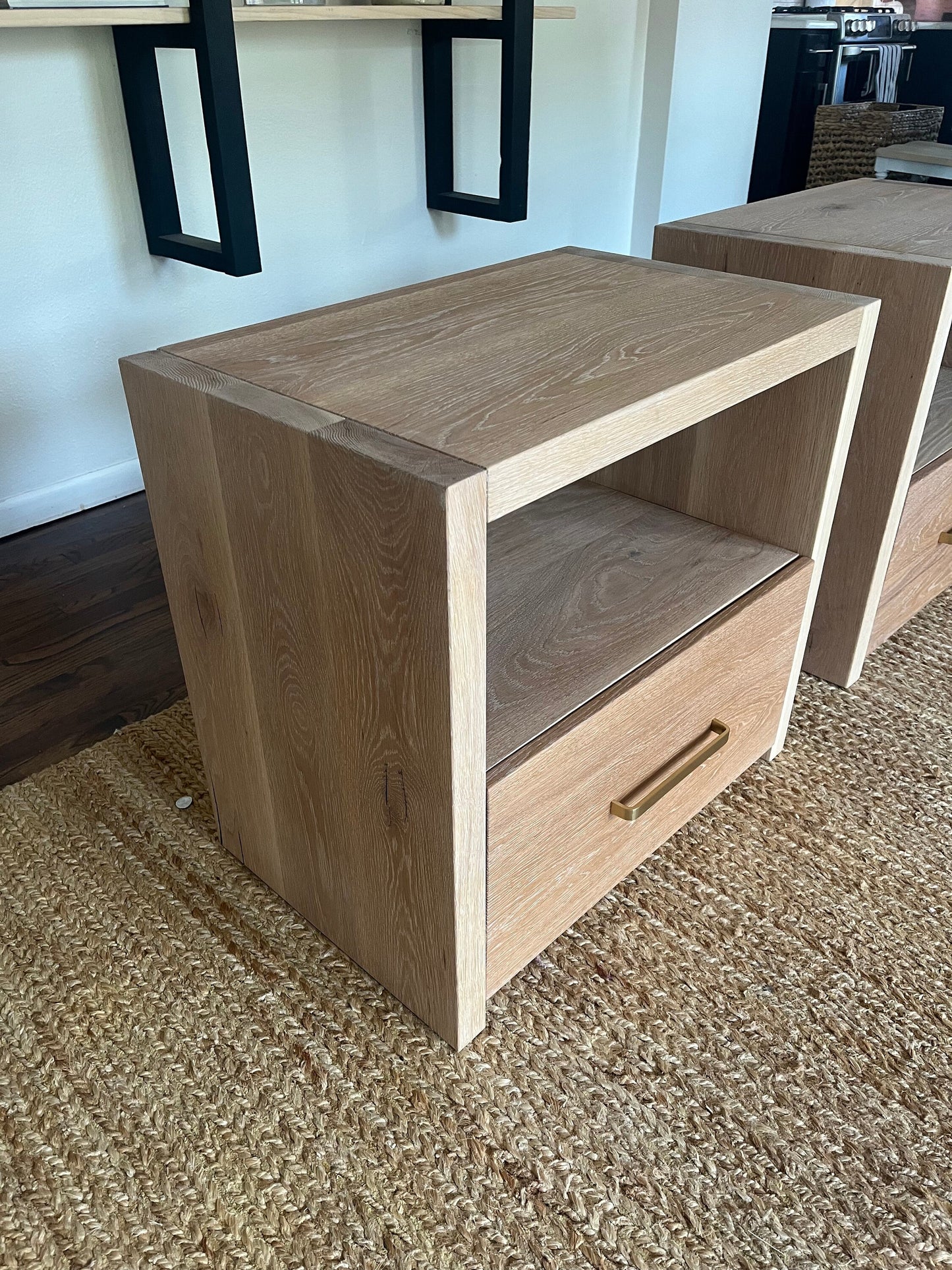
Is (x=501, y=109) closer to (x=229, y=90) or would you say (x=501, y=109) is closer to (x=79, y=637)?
(x=229, y=90)

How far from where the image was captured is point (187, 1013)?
78 cm

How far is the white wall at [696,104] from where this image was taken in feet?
7.13

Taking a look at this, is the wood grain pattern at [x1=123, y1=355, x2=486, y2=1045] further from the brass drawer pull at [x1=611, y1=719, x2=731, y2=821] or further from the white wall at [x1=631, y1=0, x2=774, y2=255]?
the white wall at [x1=631, y1=0, x2=774, y2=255]

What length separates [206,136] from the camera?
1.33 meters

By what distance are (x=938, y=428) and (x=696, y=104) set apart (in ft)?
4.87

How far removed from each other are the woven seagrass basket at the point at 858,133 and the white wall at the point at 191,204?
2.34ft

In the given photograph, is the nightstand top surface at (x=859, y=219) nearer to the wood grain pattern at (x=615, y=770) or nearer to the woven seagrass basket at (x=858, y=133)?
the wood grain pattern at (x=615, y=770)

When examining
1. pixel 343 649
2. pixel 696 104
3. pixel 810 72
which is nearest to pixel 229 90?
pixel 343 649

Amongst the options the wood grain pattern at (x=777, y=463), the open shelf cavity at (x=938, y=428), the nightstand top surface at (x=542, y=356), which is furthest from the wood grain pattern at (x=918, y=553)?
the nightstand top surface at (x=542, y=356)

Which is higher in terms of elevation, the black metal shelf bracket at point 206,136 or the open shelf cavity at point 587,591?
the black metal shelf bracket at point 206,136

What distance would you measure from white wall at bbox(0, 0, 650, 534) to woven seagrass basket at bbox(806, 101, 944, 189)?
0.71 meters

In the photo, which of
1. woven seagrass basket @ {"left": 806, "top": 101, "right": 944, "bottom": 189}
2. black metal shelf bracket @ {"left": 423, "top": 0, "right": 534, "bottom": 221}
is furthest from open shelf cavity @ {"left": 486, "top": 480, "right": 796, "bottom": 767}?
woven seagrass basket @ {"left": 806, "top": 101, "right": 944, "bottom": 189}

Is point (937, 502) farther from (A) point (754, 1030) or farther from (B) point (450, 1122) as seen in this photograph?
(B) point (450, 1122)

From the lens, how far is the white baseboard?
1.48 metres
